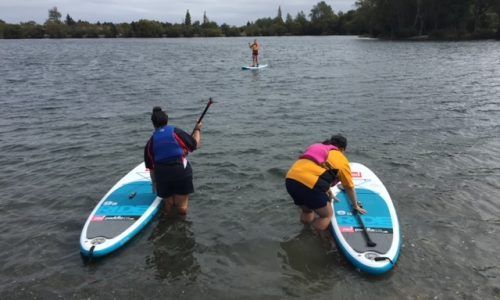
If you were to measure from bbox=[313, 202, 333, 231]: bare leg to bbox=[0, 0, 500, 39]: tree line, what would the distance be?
7566 centimetres

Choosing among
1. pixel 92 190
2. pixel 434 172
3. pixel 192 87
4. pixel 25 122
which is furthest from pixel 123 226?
pixel 192 87

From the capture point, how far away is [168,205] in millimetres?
8008

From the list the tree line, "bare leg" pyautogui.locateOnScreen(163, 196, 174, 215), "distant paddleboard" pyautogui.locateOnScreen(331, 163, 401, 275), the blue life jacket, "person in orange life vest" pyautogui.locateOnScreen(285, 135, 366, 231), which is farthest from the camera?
the tree line

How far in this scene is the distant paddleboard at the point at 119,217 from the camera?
6.75 meters

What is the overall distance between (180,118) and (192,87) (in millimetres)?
7858

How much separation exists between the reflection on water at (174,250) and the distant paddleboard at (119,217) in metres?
0.35

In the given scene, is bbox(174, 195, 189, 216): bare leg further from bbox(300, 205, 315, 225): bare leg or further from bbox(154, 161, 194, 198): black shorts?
bbox(300, 205, 315, 225): bare leg

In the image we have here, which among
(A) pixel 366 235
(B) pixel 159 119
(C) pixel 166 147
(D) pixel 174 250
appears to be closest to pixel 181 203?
(D) pixel 174 250

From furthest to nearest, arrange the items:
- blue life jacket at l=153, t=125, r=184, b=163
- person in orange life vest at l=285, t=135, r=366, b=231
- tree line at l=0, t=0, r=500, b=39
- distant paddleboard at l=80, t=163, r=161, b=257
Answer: tree line at l=0, t=0, r=500, b=39, blue life jacket at l=153, t=125, r=184, b=163, distant paddleboard at l=80, t=163, r=161, b=257, person in orange life vest at l=285, t=135, r=366, b=231

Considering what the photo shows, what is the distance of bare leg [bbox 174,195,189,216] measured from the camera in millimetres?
7734

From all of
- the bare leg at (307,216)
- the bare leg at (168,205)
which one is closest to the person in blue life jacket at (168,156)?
the bare leg at (168,205)

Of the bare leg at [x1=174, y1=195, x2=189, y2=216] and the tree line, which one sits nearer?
the bare leg at [x1=174, y1=195, x2=189, y2=216]

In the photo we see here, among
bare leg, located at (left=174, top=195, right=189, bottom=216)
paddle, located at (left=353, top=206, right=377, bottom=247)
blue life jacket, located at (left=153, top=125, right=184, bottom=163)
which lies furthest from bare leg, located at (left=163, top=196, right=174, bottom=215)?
paddle, located at (left=353, top=206, right=377, bottom=247)

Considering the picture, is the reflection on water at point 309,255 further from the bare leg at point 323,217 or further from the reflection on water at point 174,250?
the reflection on water at point 174,250
